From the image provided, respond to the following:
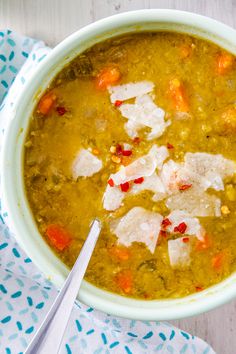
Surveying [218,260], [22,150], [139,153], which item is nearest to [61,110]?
[22,150]

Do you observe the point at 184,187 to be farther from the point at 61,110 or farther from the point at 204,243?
the point at 61,110

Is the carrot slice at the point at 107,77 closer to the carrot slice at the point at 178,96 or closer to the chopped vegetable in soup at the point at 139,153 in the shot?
the chopped vegetable in soup at the point at 139,153

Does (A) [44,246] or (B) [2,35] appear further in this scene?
(B) [2,35]

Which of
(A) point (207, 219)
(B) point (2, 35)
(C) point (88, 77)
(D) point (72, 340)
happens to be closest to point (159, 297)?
(A) point (207, 219)

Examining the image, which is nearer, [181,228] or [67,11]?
[181,228]

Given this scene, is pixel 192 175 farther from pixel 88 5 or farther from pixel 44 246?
pixel 88 5

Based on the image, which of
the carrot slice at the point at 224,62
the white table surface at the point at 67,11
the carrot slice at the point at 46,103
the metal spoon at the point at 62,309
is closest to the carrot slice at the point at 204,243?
the metal spoon at the point at 62,309
